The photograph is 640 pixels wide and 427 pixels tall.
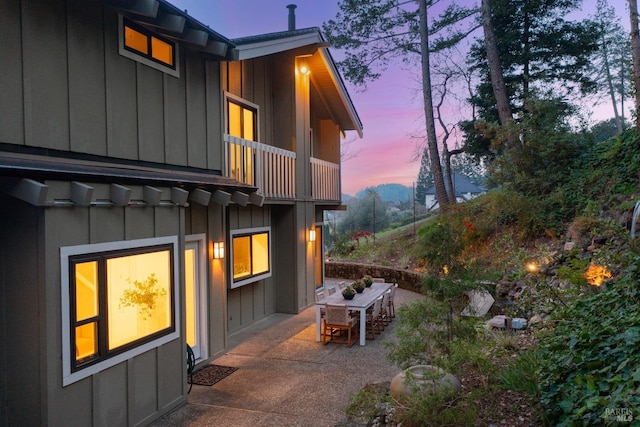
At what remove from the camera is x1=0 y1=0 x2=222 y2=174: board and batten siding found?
405 cm

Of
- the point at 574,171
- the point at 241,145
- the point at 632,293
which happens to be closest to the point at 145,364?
the point at 241,145

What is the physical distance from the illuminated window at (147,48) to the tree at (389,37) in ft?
41.3

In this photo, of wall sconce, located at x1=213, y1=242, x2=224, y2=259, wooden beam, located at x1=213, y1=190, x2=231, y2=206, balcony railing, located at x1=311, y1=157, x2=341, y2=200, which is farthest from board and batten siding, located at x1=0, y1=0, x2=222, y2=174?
balcony railing, located at x1=311, y1=157, x2=341, y2=200

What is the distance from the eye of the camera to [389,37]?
18078 millimetres

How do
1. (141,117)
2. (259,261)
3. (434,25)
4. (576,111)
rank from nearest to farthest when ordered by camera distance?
(141,117) < (259,261) < (576,111) < (434,25)

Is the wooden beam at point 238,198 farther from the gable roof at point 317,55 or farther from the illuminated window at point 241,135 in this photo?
the gable roof at point 317,55

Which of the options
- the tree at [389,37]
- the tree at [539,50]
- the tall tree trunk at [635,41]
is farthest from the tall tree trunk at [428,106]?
the tall tree trunk at [635,41]

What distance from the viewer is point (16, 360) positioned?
3.87 metres

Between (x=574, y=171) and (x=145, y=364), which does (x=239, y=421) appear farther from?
(x=574, y=171)

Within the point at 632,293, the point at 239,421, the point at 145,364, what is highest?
the point at 632,293

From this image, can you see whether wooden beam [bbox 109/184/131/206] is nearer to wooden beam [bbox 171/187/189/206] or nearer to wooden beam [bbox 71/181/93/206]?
wooden beam [bbox 71/181/93/206]

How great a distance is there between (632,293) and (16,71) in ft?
21.8

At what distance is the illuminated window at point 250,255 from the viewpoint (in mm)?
8622

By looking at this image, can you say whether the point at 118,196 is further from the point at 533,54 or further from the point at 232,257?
the point at 533,54
